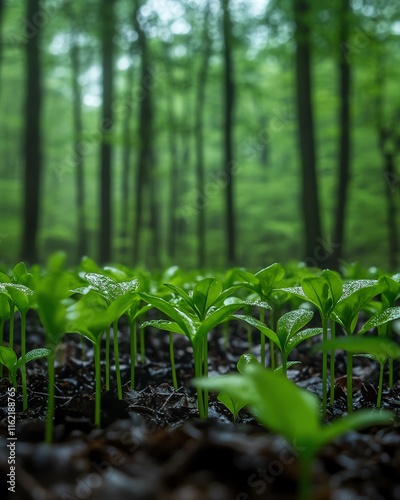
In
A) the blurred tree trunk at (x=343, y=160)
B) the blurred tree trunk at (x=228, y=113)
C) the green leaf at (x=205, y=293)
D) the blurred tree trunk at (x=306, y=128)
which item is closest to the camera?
the green leaf at (x=205, y=293)

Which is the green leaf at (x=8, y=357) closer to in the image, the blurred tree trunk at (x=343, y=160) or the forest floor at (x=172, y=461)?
the forest floor at (x=172, y=461)

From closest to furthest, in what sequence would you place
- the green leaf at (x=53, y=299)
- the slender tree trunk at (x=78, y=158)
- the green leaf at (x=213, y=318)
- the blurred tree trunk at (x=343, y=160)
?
the green leaf at (x=53, y=299)
the green leaf at (x=213, y=318)
the blurred tree trunk at (x=343, y=160)
the slender tree trunk at (x=78, y=158)

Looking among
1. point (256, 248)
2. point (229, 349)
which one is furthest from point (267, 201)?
point (229, 349)

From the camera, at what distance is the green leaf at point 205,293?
63.7 inches

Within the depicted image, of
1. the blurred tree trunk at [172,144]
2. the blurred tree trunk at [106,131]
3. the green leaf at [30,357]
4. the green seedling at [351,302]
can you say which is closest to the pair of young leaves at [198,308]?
the green seedling at [351,302]

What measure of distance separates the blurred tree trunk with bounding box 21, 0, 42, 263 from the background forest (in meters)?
0.02

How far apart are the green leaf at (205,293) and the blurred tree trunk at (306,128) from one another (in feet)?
15.0

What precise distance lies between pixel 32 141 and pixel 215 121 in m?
16.3

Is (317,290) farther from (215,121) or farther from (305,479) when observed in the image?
(215,121)

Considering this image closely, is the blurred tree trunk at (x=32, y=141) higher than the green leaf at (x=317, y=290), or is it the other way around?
the blurred tree trunk at (x=32, y=141)

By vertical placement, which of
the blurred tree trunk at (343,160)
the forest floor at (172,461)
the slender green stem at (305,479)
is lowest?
the forest floor at (172,461)

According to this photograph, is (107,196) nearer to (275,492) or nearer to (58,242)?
(275,492)

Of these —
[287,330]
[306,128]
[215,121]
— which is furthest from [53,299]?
[215,121]

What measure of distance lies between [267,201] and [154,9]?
11.2 meters
